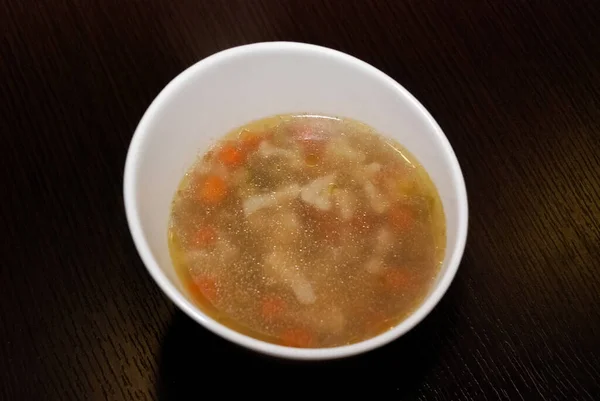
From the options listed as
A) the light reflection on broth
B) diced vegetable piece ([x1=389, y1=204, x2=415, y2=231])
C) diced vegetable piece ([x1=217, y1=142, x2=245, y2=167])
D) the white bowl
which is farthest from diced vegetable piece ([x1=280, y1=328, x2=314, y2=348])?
diced vegetable piece ([x1=217, y1=142, x2=245, y2=167])

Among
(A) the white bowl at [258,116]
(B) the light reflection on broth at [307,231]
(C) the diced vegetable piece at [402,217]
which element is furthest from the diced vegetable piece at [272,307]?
(C) the diced vegetable piece at [402,217]

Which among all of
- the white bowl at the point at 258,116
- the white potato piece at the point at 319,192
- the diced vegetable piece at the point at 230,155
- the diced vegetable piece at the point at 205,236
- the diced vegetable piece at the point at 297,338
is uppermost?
the white bowl at the point at 258,116

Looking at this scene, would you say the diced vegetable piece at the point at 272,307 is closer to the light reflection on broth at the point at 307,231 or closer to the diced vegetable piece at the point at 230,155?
the light reflection on broth at the point at 307,231

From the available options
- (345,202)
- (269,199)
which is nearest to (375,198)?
(345,202)

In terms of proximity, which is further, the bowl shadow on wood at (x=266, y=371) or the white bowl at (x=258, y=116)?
the bowl shadow on wood at (x=266, y=371)

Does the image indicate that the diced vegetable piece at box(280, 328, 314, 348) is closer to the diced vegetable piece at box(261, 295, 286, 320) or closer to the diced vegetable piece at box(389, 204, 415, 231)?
the diced vegetable piece at box(261, 295, 286, 320)

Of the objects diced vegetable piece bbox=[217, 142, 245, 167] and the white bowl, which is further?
diced vegetable piece bbox=[217, 142, 245, 167]
